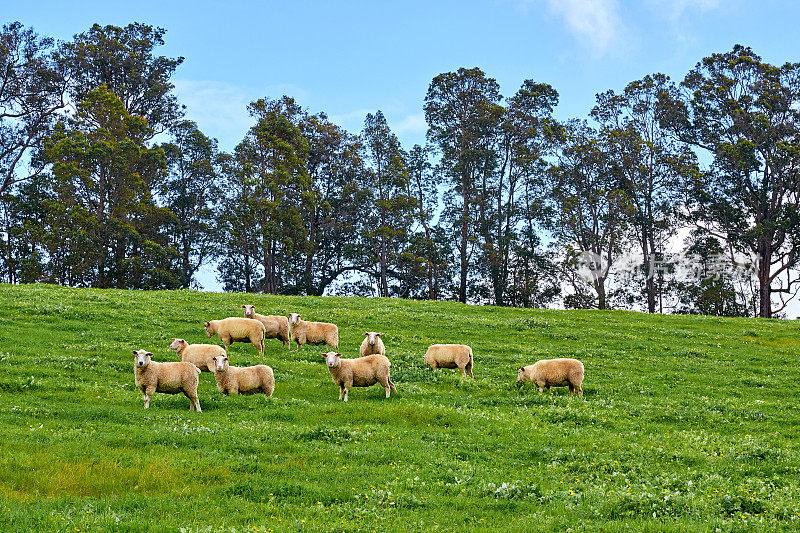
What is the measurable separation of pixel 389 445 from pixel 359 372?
4840mm

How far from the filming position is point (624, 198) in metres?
62.4

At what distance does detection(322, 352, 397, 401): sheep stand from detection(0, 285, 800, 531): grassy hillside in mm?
535

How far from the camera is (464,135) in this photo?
69188 millimetres

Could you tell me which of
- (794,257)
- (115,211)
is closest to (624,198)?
(794,257)

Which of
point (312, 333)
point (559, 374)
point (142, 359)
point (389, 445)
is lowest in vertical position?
point (389, 445)

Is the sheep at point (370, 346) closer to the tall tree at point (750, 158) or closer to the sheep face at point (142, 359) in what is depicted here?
the sheep face at point (142, 359)

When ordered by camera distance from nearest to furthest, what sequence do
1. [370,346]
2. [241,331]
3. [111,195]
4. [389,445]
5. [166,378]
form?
[389,445] < [166,378] < [370,346] < [241,331] < [111,195]

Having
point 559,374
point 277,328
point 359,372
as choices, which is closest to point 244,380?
point 359,372

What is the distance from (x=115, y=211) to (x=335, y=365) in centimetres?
4645

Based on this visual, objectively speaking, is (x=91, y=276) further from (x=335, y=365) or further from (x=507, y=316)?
(x=335, y=365)

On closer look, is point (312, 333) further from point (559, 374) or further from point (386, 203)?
point (386, 203)

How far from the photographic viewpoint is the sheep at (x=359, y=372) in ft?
58.6

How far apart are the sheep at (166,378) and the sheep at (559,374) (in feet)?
32.2

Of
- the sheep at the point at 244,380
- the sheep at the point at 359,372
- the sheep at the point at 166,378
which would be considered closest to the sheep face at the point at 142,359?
the sheep at the point at 166,378
